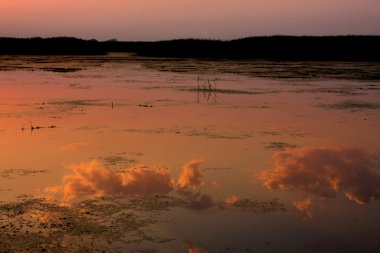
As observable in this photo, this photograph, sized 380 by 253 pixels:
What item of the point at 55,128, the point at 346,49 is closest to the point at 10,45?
the point at 346,49

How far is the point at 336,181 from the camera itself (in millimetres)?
7867

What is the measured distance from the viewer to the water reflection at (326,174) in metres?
7.39

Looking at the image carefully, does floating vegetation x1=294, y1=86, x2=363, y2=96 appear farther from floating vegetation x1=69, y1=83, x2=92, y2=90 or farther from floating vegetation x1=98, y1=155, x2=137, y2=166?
floating vegetation x1=98, y1=155, x2=137, y2=166

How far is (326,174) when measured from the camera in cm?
822

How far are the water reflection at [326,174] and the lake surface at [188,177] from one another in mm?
26

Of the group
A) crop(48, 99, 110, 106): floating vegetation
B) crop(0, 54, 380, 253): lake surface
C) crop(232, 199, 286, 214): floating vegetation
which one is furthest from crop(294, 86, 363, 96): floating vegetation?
crop(232, 199, 286, 214): floating vegetation

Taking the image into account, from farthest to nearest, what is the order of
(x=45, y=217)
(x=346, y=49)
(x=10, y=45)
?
(x=10, y=45), (x=346, y=49), (x=45, y=217)

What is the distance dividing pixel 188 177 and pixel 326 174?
2.11 m

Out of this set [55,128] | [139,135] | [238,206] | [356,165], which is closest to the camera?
[238,206]

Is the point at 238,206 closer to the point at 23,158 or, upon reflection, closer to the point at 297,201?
the point at 297,201

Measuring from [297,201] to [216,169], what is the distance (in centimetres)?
167

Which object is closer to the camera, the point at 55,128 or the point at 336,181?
the point at 336,181

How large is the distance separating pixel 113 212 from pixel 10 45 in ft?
228

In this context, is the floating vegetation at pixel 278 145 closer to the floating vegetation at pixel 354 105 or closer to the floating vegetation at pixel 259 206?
the floating vegetation at pixel 259 206
